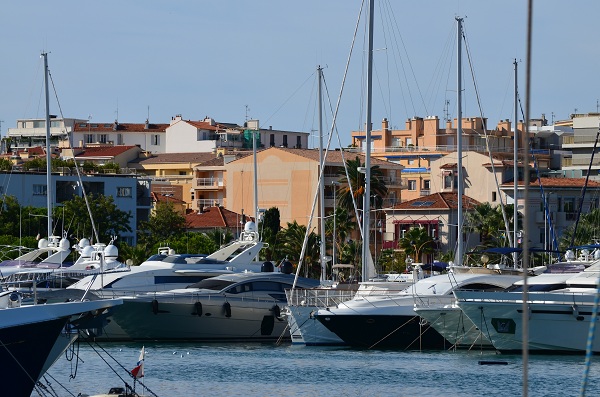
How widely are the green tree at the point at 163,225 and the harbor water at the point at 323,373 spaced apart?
51.0m

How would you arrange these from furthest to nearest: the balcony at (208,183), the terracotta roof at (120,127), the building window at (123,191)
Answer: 1. the terracotta roof at (120,127)
2. the balcony at (208,183)
3. the building window at (123,191)

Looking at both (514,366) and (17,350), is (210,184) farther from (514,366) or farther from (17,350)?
(17,350)

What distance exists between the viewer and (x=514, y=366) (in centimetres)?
3688

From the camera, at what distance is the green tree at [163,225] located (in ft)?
308

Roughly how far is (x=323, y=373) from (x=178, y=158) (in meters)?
92.1

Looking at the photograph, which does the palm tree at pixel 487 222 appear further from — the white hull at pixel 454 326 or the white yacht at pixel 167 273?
the white hull at pixel 454 326

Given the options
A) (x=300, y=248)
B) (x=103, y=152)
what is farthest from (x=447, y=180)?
(x=103, y=152)

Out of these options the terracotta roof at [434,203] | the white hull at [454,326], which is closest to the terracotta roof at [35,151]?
the terracotta roof at [434,203]

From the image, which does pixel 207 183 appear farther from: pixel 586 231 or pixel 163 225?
pixel 586 231

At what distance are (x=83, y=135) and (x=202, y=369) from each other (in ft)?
370

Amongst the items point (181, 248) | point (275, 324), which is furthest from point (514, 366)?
point (181, 248)

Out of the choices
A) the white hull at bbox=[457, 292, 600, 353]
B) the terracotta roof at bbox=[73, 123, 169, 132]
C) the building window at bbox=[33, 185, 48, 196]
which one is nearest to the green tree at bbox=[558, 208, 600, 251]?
the building window at bbox=[33, 185, 48, 196]

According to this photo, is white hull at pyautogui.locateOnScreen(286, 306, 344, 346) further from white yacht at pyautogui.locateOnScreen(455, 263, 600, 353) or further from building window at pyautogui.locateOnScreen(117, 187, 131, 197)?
building window at pyautogui.locateOnScreen(117, 187, 131, 197)

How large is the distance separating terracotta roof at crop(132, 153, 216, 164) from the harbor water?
271 ft
